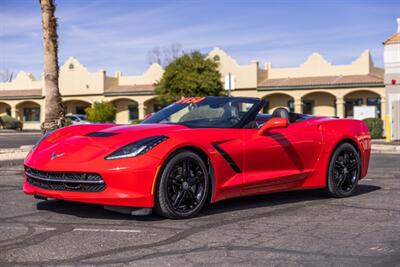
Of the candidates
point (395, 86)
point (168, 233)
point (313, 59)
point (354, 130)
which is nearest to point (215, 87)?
point (313, 59)

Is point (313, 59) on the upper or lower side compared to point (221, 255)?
upper

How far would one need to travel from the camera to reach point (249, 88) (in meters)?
46.6

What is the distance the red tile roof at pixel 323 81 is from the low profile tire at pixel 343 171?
3409cm

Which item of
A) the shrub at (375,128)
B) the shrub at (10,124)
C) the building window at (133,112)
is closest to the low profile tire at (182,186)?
the shrub at (375,128)

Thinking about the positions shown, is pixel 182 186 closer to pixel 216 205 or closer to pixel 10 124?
pixel 216 205

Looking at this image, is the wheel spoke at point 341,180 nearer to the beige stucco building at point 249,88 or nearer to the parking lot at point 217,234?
the parking lot at point 217,234

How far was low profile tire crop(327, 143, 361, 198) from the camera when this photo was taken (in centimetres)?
771

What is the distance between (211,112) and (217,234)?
2.03 m

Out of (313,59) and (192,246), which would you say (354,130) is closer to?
(192,246)

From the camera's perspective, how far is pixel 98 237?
5.16 metres

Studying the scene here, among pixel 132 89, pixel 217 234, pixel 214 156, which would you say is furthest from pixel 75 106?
pixel 217 234

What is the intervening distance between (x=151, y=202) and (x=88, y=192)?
0.62 meters

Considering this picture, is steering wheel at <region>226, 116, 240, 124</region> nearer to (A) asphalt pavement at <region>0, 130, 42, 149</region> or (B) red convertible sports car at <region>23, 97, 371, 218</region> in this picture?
(B) red convertible sports car at <region>23, 97, 371, 218</region>

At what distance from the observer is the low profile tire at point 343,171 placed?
7.71m
